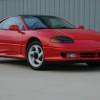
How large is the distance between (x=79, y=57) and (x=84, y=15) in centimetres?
647

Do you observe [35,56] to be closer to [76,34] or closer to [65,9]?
[76,34]

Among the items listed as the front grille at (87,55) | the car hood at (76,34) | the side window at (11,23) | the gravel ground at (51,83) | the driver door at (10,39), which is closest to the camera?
the gravel ground at (51,83)

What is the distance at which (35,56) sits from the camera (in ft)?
32.1

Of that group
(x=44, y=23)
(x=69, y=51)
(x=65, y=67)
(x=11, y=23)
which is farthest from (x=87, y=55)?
(x=11, y=23)

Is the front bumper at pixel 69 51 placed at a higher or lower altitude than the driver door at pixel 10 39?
lower

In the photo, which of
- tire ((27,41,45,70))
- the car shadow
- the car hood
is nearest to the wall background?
the car shadow

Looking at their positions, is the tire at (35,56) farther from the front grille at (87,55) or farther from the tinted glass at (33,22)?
the front grille at (87,55)

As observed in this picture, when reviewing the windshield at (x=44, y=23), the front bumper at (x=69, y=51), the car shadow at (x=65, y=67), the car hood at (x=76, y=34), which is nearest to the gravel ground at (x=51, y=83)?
the car shadow at (x=65, y=67)

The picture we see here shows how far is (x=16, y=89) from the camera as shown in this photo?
23.5ft

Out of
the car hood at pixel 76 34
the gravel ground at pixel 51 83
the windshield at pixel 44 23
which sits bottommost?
the gravel ground at pixel 51 83

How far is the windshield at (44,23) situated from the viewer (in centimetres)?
1030

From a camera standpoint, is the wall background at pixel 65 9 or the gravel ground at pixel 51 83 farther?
the wall background at pixel 65 9

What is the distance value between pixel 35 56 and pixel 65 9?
21.4 ft

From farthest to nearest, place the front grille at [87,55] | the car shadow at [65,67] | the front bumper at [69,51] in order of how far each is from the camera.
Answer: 1. the car shadow at [65,67]
2. the front grille at [87,55]
3. the front bumper at [69,51]
